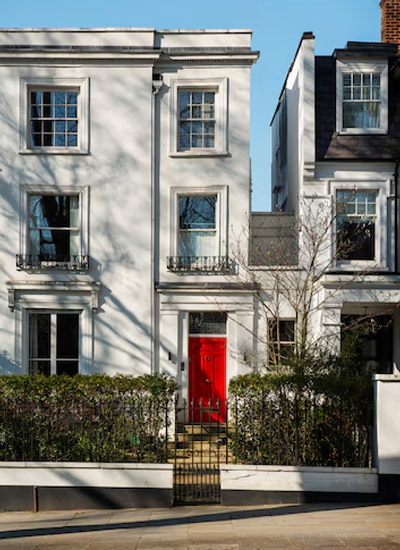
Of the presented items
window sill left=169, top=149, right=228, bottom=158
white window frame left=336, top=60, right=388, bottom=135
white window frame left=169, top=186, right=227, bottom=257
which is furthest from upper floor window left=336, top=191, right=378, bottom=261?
window sill left=169, top=149, right=228, bottom=158

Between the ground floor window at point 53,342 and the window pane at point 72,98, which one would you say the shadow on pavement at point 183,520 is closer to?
the ground floor window at point 53,342

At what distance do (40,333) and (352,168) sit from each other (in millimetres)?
9560

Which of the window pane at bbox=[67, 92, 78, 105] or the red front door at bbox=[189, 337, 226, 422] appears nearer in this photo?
the red front door at bbox=[189, 337, 226, 422]

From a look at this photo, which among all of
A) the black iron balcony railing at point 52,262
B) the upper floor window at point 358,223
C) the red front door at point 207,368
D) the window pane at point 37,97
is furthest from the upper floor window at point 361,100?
the window pane at point 37,97

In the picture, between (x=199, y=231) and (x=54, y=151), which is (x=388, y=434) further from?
(x=54, y=151)

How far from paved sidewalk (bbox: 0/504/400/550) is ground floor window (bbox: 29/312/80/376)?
25.9ft

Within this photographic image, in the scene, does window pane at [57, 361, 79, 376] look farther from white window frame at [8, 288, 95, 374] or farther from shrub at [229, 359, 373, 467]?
shrub at [229, 359, 373, 467]

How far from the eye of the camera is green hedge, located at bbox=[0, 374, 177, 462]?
10812mm

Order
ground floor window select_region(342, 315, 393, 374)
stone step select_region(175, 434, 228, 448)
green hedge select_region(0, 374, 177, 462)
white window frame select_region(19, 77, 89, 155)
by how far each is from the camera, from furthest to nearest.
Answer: ground floor window select_region(342, 315, 393, 374) < white window frame select_region(19, 77, 89, 155) < stone step select_region(175, 434, 228, 448) < green hedge select_region(0, 374, 177, 462)

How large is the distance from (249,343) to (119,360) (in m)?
3.52

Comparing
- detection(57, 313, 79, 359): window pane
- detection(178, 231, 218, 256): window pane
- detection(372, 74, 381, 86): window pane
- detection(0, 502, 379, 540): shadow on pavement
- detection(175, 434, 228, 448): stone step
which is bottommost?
detection(0, 502, 379, 540): shadow on pavement

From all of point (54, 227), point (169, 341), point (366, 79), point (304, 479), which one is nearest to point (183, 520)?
point (304, 479)

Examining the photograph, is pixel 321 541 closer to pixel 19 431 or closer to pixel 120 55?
pixel 19 431

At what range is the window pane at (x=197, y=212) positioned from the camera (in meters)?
18.4
